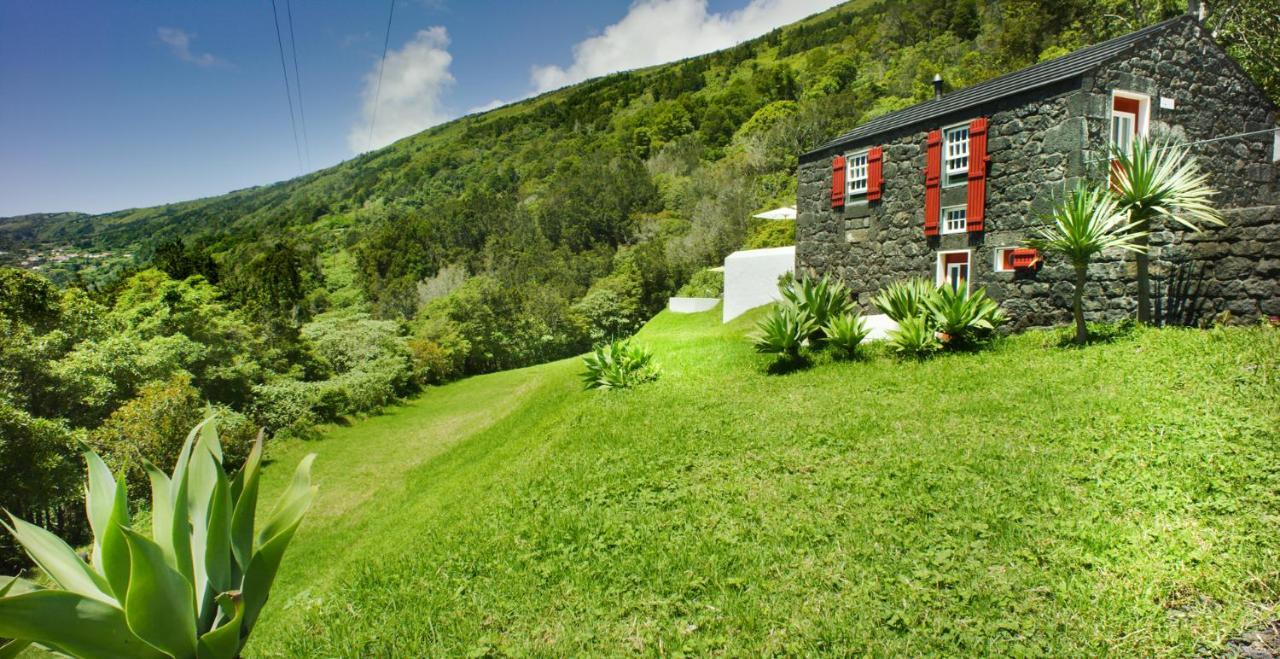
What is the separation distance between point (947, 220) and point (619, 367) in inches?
310

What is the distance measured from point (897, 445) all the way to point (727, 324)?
14.6 m

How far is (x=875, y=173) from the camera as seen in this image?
14.1 m

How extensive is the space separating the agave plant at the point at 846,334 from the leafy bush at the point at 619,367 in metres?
3.61

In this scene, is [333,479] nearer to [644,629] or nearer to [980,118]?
[644,629]

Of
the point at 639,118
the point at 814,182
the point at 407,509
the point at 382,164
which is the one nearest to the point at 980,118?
the point at 814,182

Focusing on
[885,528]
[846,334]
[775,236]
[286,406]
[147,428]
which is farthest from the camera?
[775,236]

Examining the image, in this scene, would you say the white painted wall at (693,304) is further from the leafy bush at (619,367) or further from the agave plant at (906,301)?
the agave plant at (906,301)

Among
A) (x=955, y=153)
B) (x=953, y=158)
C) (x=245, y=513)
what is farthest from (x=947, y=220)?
(x=245, y=513)

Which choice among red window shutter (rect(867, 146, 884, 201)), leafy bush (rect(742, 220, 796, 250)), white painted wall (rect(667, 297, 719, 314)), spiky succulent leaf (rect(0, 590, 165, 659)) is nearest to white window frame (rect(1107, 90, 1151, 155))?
red window shutter (rect(867, 146, 884, 201))

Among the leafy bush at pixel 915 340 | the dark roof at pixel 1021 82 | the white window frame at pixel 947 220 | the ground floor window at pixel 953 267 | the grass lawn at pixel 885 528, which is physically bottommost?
the grass lawn at pixel 885 528

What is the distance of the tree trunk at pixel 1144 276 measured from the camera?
29.3ft

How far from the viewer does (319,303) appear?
56219 mm

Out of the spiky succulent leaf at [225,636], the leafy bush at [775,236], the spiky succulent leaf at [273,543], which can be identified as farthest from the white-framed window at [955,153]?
the leafy bush at [775,236]

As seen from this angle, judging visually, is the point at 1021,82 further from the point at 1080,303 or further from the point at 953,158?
the point at 1080,303
